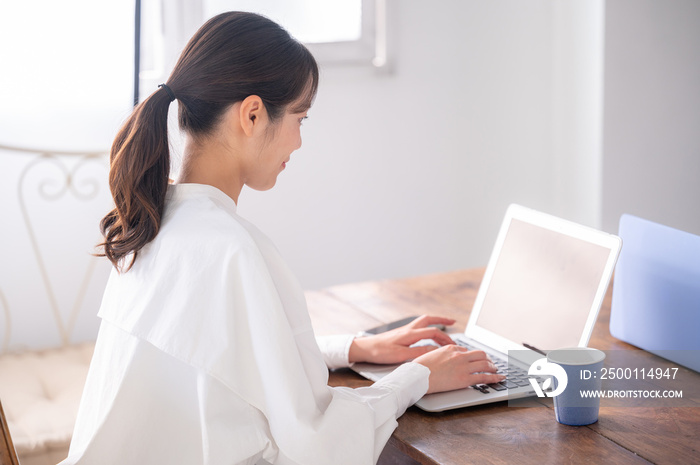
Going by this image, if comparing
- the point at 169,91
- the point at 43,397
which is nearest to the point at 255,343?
the point at 169,91

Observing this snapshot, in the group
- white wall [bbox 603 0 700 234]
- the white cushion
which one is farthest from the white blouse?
white wall [bbox 603 0 700 234]

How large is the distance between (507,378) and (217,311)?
19.0 inches

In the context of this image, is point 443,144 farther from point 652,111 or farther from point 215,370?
point 215,370

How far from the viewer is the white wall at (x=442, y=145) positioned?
2762 millimetres

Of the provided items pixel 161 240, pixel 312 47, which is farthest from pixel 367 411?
pixel 312 47

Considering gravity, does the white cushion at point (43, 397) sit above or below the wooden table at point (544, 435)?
below

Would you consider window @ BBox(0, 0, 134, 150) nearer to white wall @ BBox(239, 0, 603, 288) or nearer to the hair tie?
Answer: white wall @ BBox(239, 0, 603, 288)

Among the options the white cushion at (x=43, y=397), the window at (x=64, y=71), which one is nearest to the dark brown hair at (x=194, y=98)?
the white cushion at (x=43, y=397)

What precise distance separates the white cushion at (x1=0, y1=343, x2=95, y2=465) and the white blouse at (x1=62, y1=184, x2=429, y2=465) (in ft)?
2.20

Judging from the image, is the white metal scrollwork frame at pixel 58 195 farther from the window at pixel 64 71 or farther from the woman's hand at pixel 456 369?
the woman's hand at pixel 456 369

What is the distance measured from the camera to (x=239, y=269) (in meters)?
0.95

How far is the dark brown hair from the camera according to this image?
1.04 metres

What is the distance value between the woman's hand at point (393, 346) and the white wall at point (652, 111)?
1.60m

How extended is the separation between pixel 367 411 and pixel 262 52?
496mm
